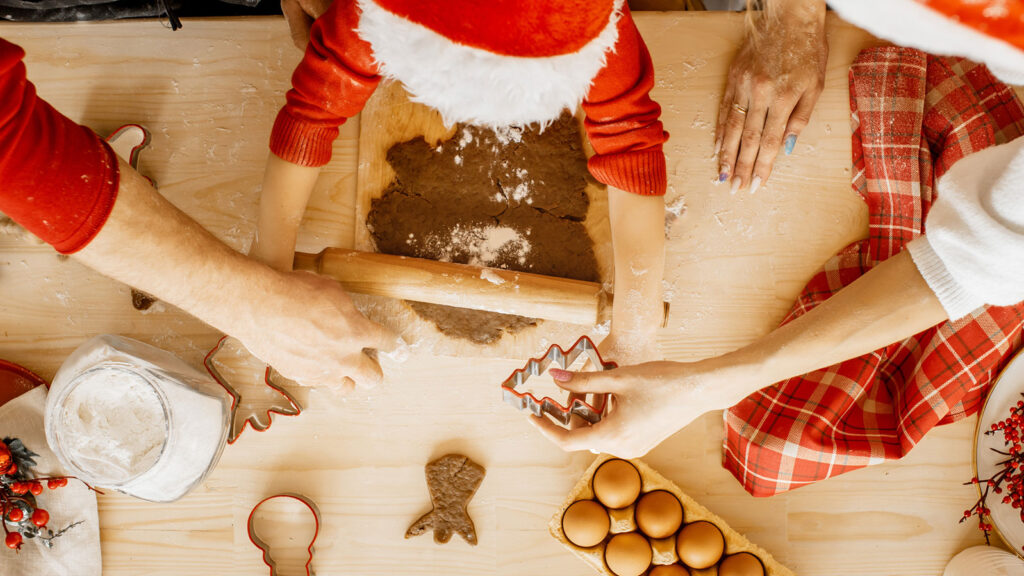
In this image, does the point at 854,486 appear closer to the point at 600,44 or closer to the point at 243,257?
the point at 600,44

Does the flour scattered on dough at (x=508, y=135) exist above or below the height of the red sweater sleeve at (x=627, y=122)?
below

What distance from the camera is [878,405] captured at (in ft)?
2.89

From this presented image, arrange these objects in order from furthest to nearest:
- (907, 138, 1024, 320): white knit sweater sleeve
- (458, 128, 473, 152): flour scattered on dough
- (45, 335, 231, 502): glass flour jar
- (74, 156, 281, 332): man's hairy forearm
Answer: (458, 128, 473, 152): flour scattered on dough, (45, 335, 231, 502): glass flour jar, (74, 156, 281, 332): man's hairy forearm, (907, 138, 1024, 320): white knit sweater sleeve

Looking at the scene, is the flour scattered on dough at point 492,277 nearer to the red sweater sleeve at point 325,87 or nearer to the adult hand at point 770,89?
the red sweater sleeve at point 325,87

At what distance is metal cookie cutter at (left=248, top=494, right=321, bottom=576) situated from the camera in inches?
33.8

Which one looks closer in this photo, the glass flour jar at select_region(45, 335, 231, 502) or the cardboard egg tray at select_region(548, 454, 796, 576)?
the glass flour jar at select_region(45, 335, 231, 502)

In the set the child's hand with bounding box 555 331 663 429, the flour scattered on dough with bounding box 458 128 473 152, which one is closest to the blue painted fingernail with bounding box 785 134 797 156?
the child's hand with bounding box 555 331 663 429

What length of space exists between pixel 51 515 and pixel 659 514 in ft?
2.75

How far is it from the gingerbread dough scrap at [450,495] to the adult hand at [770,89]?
1.81ft

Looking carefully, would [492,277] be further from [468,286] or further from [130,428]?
[130,428]

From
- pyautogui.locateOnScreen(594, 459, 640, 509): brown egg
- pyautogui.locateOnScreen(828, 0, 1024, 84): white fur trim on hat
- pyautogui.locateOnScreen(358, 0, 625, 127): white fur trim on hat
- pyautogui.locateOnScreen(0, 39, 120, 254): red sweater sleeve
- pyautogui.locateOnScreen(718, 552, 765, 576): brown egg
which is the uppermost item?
pyautogui.locateOnScreen(828, 0, 1024, 84): white fur trim on hat

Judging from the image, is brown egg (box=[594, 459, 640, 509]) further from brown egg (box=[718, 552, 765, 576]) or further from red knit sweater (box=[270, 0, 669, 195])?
red knit sweater (box=[270, 0, 669, 195])

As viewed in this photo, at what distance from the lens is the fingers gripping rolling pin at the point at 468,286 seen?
735 millimetres

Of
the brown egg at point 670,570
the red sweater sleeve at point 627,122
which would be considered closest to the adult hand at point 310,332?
the red sweater sleeve at point 627,122
